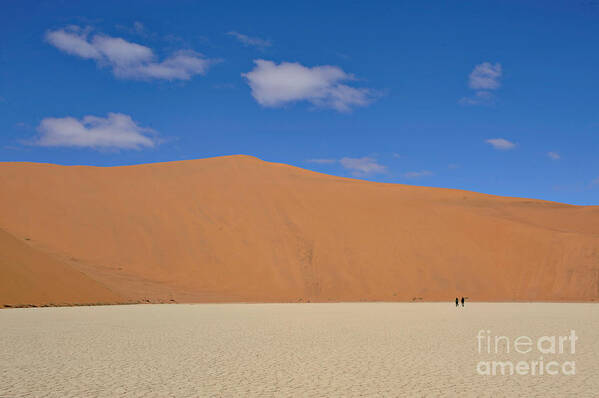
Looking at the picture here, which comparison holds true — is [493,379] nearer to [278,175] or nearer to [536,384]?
[536,384]

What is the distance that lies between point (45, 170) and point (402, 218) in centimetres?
3081

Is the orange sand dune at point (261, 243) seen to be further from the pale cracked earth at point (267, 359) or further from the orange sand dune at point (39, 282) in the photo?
the pale cracked earth at point (267, 359)

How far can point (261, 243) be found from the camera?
39.4 metres

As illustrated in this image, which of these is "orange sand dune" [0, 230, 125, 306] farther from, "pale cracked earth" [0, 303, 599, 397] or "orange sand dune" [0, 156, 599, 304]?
"pale cracked earth" [0, 303, 599, 397]

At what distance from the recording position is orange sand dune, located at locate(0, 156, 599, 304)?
3309 centimetres

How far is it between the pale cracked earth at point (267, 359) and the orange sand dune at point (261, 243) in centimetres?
1318

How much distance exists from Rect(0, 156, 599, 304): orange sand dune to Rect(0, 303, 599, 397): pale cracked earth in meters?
13.2

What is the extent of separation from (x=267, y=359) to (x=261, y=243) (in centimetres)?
2885

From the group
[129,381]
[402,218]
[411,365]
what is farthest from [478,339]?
[402,218]

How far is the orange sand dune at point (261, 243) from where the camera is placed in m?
33.1

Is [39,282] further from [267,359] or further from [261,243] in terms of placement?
[267,359]

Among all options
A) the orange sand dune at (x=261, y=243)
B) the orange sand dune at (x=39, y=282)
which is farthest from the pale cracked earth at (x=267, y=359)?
the orange sand dune at (x=261, y=243)

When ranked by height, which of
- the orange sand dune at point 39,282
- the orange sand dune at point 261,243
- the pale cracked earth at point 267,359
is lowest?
the pale cracked earth at point 267,359

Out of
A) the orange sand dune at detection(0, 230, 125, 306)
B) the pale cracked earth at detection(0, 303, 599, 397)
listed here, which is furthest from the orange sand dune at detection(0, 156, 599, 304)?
the pale cracked earth at detection(0, 303, 599, 397)
